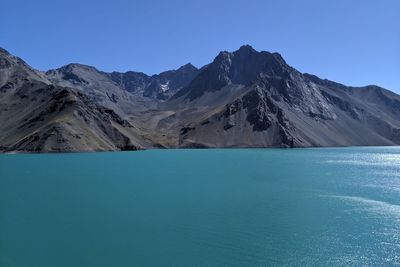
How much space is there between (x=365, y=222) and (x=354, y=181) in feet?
171

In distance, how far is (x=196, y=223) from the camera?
57719mm

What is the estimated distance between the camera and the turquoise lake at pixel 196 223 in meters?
44.2

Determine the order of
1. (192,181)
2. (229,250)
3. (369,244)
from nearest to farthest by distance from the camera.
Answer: (229,250) < (369,244) < (192,181)

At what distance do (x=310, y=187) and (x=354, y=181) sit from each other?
64.8 ft

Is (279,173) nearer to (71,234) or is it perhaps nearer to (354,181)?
(354,181)

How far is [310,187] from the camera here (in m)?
97.8

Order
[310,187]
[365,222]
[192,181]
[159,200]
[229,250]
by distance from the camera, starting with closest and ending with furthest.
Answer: [229,250] < [365,222] < [159,200] < [310,187] < [192,181]

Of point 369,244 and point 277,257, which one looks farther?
point 369,244

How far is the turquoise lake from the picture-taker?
44.2 meters

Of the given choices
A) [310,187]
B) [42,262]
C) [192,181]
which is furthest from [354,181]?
[42,262]

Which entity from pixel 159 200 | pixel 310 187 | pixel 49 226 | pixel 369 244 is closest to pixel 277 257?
pixel 369 244

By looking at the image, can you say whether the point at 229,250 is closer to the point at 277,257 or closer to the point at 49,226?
the point at 277,257

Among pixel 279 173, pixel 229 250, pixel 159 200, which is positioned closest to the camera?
pixel 229 250

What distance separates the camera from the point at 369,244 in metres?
49.5
